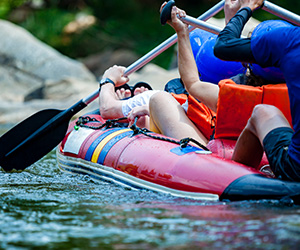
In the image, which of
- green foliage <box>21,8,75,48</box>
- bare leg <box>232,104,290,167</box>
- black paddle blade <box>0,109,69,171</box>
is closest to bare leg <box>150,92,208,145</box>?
bare leg <box>232,104,290,167</box>

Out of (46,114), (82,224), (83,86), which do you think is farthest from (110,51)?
Result: (82,224)

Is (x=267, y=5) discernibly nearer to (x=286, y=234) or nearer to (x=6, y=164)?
(x=286, y=234)

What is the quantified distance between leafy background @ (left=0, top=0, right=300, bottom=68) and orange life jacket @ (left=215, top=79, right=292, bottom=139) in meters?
10.2

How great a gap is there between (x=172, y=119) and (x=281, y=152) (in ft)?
2.79

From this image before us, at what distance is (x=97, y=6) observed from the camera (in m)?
13.5

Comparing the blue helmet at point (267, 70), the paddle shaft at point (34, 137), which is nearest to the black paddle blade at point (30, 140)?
the paddle shaft at point (34, 137)

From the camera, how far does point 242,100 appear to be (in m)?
2.42

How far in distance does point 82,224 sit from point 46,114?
2.04 metres

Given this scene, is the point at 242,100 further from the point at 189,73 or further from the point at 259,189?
the point at 259,189

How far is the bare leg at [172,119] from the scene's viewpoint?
275 cm

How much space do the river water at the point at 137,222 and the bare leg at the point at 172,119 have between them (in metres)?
0.46

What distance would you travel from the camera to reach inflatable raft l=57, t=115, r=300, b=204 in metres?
2.07

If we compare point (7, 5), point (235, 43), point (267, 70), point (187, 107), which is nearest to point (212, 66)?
point (187, 107)

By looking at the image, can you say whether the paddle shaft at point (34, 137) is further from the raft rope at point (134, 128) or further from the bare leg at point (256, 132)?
the bare leg at point (256, 132)
